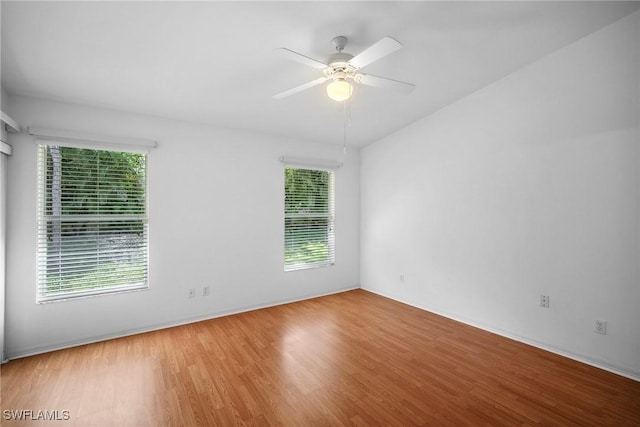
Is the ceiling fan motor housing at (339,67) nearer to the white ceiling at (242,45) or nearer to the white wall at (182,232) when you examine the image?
the white ceiling at (242,45)

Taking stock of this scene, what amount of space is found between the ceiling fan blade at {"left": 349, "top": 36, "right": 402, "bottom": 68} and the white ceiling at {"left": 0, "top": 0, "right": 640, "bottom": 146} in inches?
14.6

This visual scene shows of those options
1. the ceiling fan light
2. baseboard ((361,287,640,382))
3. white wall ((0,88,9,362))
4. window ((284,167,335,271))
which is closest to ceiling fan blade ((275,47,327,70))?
the ceiling fan light

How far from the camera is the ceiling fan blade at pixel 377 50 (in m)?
1.73

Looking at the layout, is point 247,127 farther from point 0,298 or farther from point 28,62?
point 0,298

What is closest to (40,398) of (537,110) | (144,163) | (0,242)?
(0,242)

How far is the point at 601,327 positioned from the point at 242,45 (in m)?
3.96

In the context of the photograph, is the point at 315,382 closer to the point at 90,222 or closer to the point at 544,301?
the point at 544,301

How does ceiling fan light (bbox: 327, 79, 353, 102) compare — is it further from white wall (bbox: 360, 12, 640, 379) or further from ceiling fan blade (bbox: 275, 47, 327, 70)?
white wall (bbox: 360, 12, 640, 379)

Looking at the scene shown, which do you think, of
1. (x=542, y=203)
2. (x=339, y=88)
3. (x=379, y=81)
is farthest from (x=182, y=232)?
(x=542, y=203)

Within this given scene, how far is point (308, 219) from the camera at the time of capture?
463 centimetres

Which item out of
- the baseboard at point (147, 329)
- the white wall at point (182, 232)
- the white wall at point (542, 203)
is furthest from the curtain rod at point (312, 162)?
the baseboard at point (147, 329)

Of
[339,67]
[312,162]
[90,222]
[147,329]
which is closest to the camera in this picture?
[339,67]

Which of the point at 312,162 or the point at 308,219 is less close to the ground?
the point at 312,162

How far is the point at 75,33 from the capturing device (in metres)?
2.04
